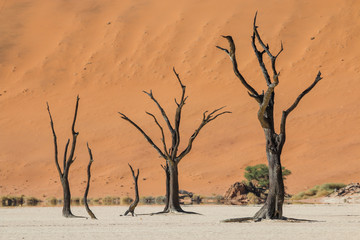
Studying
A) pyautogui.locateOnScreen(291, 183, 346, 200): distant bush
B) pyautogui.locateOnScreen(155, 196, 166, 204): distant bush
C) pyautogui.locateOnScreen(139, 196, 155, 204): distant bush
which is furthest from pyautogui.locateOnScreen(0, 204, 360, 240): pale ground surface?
pyautogui.locateOnScreen(139, 196, 155, 204): distant bush

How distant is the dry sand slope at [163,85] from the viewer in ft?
193

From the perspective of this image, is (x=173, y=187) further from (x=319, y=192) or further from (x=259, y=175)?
(x=319, y=192)

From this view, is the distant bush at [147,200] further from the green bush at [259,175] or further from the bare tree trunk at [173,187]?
the bare tree trunk at [173,187]

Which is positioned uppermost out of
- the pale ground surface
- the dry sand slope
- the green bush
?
the dry sand slope

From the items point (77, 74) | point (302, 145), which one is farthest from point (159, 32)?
point (302, 145)

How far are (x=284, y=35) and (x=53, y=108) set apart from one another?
882 inches

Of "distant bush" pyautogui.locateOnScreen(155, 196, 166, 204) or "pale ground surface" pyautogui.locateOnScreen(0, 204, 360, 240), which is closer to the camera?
"pale ground surface" pyautogui.locateOnScreen(0, 204, 360, 240)

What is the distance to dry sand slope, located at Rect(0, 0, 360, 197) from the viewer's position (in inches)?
2312

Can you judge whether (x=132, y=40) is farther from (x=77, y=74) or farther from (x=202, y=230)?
(x=202, y=230)

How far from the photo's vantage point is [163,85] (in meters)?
71.6

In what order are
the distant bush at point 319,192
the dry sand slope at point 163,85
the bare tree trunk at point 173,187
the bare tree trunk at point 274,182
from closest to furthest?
1. the bare tree trunk at point 274,182
2. the bare tree trunk at point 173,187
3. the distant bush at point 319,192
4. the dry sand slope at point 163,85

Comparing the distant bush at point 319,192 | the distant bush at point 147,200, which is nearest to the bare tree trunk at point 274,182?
the distant bush at point 319,192

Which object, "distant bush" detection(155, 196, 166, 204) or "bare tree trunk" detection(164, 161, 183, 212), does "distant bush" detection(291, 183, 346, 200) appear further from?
"bare tree trunk" detection(164, 161, 183, 212)

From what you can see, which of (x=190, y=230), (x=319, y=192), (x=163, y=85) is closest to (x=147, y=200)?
(x=319, y=192)
